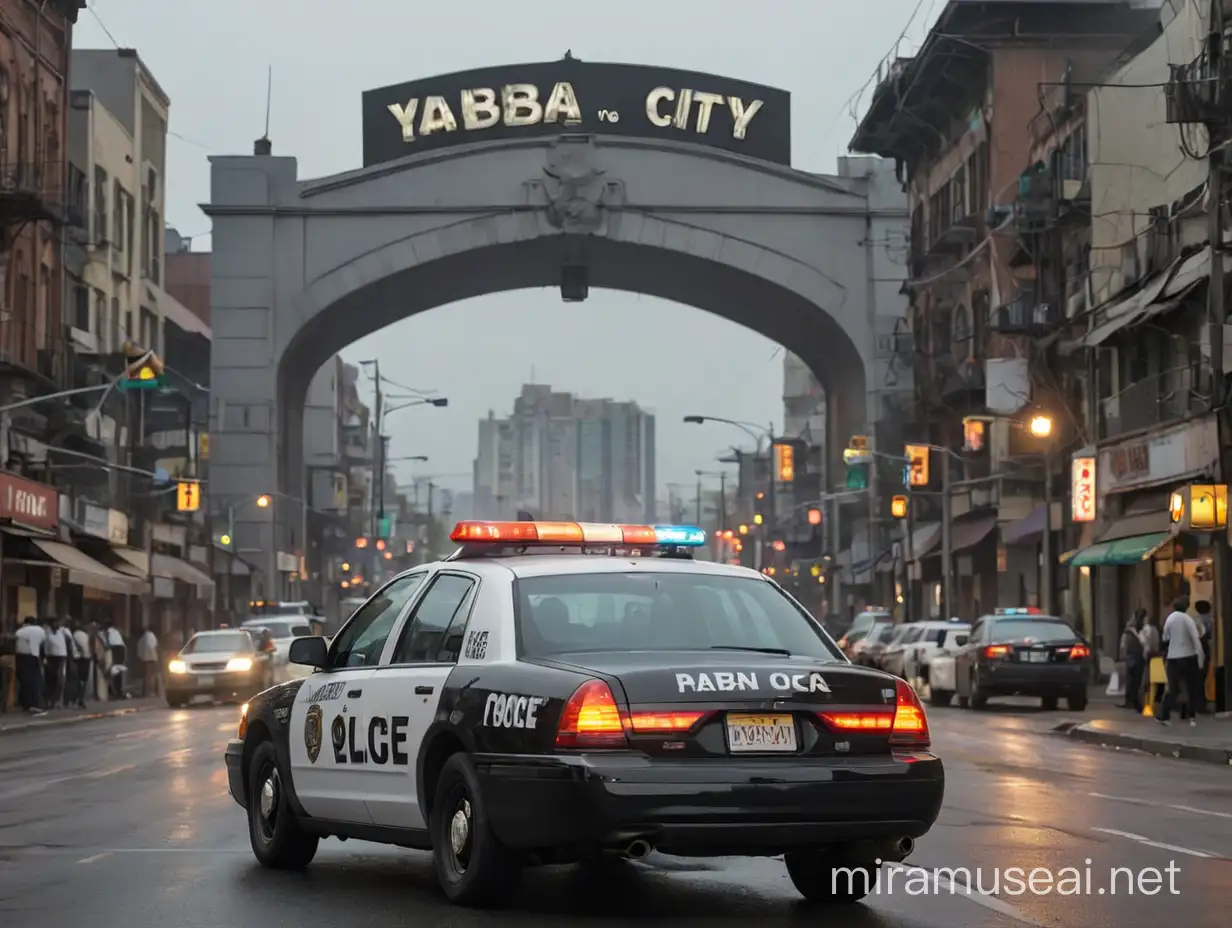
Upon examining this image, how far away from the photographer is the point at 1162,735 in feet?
92.2

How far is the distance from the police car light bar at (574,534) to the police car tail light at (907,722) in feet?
6.20

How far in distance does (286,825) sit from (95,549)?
155ft

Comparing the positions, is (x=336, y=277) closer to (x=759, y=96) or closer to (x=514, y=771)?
(x=759, y=96)

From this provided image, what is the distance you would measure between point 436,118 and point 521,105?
124 inches

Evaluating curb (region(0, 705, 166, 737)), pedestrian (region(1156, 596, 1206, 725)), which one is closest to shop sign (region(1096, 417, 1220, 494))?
pedestrian (region(1156, 596, 1206, 725))

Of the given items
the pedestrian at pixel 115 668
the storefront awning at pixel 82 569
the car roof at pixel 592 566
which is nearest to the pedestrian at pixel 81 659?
the storefront awning at pixel 82 569

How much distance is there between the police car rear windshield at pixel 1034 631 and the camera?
37.8m

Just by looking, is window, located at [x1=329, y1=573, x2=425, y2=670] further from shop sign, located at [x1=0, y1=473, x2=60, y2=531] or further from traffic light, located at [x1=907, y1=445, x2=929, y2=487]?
traffic light, located at [x1=907, y1=445, x2=929, y2=487]

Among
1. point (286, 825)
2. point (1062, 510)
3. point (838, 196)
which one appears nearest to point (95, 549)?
point (1062, 510)

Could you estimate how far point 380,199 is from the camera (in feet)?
246

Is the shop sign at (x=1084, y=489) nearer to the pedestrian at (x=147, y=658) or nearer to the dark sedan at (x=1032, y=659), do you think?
the dark sedan at (x=1032, y=659)

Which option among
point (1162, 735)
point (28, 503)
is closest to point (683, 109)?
point (28, 503)

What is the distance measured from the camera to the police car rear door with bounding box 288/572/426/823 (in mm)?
10805

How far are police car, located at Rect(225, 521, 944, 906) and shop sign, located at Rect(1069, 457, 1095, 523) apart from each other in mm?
37458
